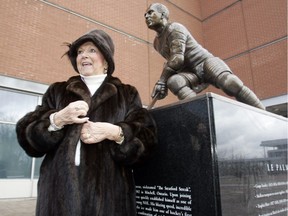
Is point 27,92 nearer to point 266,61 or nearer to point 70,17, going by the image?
point 70,17

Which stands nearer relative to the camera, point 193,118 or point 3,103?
point 193,118

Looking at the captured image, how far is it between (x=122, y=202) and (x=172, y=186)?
0.33 metres

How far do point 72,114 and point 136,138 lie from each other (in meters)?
0.37

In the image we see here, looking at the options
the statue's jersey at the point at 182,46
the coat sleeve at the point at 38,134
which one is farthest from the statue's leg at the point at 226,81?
the coat sleeve at the point at 38,134

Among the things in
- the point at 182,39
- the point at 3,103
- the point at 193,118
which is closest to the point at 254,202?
the point at 193,118

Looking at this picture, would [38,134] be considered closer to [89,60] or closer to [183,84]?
[89,60]

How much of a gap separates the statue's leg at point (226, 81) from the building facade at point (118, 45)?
5474 mm

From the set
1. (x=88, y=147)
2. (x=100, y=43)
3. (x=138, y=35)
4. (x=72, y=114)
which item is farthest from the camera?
(x=138, y=35)

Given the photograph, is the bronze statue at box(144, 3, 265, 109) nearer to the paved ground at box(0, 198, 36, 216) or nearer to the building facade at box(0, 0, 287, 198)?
the paved ground at box(0, 198, 36, 216)

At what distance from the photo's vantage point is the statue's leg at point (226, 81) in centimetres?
233

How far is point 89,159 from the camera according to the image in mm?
1489

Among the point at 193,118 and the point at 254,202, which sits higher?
the point at 193,118

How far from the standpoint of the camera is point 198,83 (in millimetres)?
2473

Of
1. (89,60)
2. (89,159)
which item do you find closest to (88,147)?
(89,159)
